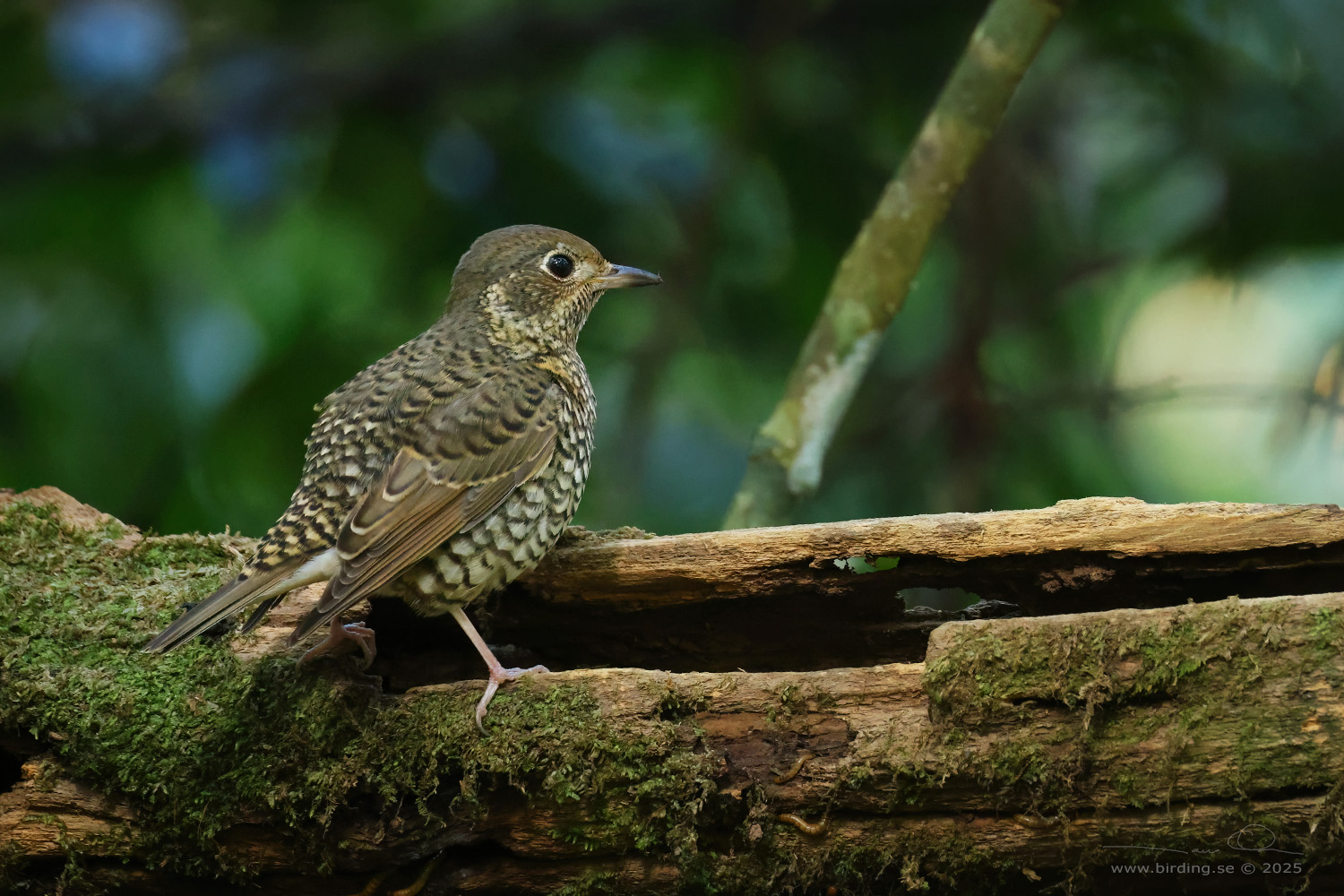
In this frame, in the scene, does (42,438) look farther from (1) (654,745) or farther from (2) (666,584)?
(1) (654,745)

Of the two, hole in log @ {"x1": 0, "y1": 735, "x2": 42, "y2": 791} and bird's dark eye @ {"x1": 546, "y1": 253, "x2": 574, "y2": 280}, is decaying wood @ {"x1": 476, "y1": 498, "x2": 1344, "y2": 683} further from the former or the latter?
bird's dark eye @ {"x1": 546, "y1": 253, "x2": 574, "y2": 280}

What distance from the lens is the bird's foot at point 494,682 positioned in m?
2.77

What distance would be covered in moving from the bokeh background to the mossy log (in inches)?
76.2

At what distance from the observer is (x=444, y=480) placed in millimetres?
3154

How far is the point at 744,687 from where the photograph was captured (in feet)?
8.87

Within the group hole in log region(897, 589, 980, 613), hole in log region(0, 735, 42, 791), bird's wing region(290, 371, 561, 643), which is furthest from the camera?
hole in log region(897, 589, 980, 613)

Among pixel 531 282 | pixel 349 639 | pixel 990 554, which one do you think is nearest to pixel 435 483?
pixel 349 639

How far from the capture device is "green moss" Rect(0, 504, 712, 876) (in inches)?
104

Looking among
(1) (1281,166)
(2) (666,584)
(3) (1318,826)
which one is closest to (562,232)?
(2) (666,584)

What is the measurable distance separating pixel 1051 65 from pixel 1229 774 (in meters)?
4.32

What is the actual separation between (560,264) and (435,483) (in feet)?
3.56

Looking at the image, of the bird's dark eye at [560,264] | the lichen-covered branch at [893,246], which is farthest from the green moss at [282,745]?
the bird's dark eye at [560,264]

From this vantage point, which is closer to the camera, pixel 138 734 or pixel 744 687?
pixel 744 687
